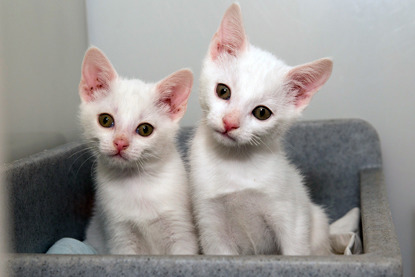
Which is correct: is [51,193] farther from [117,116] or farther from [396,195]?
[396,195]

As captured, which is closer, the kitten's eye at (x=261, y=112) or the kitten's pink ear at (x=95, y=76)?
the kitten's eye at (x=261, y=112)

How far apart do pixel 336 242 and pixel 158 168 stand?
1.94 ft

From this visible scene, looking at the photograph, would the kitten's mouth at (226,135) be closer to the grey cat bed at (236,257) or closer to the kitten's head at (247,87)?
the kitten's head at (247,87)

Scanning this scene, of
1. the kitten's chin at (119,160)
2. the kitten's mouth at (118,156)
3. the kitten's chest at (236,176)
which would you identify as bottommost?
the kitten's chest at (236,176)

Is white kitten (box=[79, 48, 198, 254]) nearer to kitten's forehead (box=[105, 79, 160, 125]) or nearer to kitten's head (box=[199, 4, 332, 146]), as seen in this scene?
kitten's forehead (box=[105, 79, 160, 125])

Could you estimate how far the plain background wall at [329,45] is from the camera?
1626 mm

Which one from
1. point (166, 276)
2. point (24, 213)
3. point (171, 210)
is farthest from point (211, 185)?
point (24, 213)

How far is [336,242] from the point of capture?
1.35 metres

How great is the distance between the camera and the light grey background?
162cm

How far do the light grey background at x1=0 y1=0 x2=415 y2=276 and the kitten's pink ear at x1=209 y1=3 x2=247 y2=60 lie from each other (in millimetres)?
539

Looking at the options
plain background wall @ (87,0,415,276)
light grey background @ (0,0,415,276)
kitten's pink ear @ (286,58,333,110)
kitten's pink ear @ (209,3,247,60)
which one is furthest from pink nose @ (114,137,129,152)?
plain background wall @ (87,0,415,276)

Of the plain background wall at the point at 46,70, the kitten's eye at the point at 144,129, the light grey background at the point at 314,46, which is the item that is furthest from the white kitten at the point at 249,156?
the light grey background at the point at 314,46

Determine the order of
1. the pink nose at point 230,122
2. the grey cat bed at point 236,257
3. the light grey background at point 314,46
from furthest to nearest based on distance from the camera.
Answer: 1. the light grey background at point 314,46
2. the pink nose at point 230,122
3. the grey cat bed at point 236,257

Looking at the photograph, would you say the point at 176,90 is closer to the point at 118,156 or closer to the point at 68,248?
the point at 118,156
